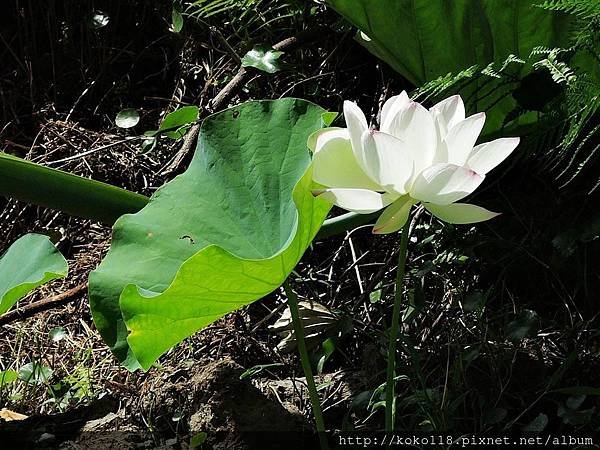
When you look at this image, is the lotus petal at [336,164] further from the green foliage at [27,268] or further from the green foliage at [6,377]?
the green foliage at [6,377]

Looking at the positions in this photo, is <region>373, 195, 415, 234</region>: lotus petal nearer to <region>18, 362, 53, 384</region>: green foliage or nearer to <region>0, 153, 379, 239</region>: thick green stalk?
<region>0, 153, 379, 239</region>: thick green stalk

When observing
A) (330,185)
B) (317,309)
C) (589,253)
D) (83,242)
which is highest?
(330,185)

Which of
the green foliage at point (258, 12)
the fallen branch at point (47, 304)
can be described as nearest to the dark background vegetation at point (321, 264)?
the green foliage at point (258, 12)

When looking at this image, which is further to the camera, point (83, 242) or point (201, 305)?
point (83, 242)

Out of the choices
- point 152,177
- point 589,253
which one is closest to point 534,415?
point 589,253

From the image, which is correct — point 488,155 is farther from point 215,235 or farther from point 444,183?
point 215,235

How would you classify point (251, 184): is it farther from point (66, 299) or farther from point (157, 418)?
point (66, 299)

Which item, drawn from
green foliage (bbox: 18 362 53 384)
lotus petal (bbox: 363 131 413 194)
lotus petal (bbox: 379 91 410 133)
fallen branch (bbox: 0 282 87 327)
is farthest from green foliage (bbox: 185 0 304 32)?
lotus petal (bbox: 363 131 413 194)
